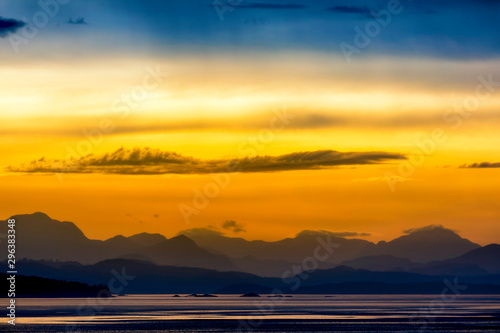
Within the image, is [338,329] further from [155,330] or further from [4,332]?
[4,332]

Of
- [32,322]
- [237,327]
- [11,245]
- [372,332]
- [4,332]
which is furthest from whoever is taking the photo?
[32,322]

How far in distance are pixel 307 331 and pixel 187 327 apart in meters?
20.2

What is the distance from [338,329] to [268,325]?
14.8m

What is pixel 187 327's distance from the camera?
128m

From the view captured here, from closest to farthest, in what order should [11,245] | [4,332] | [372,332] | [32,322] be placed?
[11,245]
[4,332]
[372,332]
[32,322]

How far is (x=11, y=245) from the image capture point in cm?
10219

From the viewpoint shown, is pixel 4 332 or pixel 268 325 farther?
pixel 268 325

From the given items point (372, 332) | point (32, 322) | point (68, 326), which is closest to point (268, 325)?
point (372, 332)

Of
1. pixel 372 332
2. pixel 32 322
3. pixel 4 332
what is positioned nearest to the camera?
pixel 4 332

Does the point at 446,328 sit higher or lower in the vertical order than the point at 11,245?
lower

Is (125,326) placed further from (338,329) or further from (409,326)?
(409,326)

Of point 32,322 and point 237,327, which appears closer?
point 237,327

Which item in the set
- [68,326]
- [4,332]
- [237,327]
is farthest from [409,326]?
[4,332]

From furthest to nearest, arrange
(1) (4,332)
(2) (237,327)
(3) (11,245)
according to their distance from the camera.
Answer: (2) (237,327) → (1) (4,332) → (3) (11,245)
